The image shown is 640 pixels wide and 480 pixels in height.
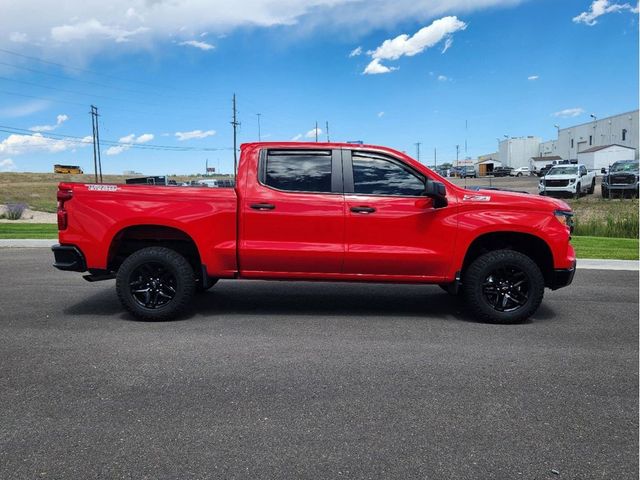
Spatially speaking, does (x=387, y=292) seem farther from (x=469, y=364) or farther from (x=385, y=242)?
(x=469, y=364)

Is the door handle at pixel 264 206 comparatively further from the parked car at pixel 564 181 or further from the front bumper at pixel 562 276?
the parked car at pixel 564 181

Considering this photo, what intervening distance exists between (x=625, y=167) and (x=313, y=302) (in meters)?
28.1

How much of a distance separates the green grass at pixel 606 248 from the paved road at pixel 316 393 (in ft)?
16.8

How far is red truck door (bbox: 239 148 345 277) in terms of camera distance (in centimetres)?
541

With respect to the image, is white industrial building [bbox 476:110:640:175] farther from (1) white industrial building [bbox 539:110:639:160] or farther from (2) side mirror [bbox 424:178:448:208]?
(2) side mirror [bbox 424:178:448:208]

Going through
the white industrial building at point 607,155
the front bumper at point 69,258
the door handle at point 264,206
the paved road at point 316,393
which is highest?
the white industrial building at point 607,155

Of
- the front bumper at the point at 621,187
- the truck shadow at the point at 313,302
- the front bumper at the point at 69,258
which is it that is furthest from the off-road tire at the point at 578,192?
the front bumper at the point at 69,258

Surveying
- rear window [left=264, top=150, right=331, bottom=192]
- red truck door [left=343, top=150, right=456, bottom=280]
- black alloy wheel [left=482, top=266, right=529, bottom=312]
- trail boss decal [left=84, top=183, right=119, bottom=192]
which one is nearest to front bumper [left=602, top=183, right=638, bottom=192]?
black alloy wheel [left=482, top=266, right=529, bottom=312]

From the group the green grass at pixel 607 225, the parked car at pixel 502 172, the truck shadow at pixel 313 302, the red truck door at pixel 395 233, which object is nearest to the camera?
the red truck door at pixel 395 233

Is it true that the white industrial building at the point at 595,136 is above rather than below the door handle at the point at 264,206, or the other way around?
above

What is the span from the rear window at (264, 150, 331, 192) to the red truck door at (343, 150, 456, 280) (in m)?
0.29

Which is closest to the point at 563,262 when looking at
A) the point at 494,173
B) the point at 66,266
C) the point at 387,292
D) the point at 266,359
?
→ the point at 387,292

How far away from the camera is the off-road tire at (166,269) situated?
544 cm

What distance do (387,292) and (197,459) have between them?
15.6 ft
